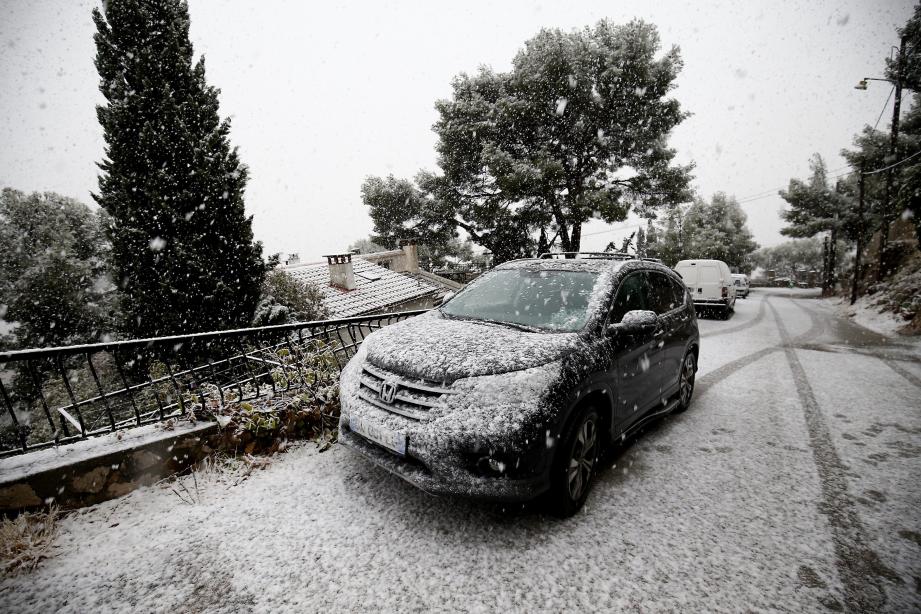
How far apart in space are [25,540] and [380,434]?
2210 mm

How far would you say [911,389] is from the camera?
5.36 meters

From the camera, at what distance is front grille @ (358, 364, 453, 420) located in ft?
7.76

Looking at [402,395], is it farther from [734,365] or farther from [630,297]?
[734,365]

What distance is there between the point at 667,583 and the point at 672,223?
182ft

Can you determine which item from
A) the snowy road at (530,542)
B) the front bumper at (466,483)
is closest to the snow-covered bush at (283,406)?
the snowy road at (530,542)

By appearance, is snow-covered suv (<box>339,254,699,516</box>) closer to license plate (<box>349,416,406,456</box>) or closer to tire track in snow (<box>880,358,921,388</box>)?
license plate (<box>349,416,406,456</box>)

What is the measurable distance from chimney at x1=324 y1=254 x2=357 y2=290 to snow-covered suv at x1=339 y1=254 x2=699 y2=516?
38.3 feet

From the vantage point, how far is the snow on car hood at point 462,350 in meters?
2.39

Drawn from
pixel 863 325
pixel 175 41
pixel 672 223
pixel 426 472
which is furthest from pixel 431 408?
pixel 672 223

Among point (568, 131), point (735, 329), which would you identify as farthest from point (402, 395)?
point (568, 131)

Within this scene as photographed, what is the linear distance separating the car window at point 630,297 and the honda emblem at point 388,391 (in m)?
1.78

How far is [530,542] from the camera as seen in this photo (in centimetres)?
239

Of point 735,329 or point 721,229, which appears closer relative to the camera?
point 735,329

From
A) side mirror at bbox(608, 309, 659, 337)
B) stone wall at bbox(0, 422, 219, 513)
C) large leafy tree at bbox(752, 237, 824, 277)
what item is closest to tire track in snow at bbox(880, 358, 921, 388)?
side mirror at bbox(608, 309, 659, 337)
